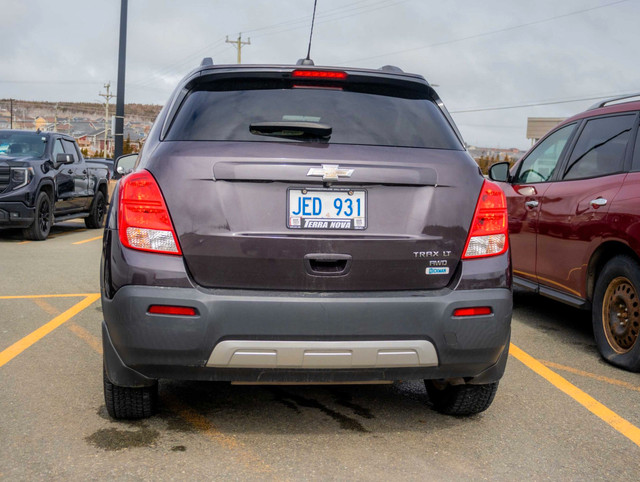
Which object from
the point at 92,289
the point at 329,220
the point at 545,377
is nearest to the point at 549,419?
the point at 545,377

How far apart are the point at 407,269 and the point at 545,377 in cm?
207

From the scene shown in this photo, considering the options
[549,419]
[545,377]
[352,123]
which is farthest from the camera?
[545,377]

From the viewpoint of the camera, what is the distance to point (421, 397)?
14.1 feet

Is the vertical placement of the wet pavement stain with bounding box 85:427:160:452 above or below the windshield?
below

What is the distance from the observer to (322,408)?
13.1ft

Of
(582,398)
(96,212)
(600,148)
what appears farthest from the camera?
(96,212)

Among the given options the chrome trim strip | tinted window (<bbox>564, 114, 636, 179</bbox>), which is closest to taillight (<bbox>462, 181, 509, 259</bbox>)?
the chrome trim strip

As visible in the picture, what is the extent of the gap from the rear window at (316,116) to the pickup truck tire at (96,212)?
12651mm

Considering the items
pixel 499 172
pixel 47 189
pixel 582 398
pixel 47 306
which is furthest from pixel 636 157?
pixel 47 189

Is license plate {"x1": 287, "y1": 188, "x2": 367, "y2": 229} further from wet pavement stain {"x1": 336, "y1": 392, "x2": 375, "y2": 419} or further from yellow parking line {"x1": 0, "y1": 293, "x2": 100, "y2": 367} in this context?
yellow parking line {"x1": 0, "y1": 293, "x2": 100, "y2": 367}

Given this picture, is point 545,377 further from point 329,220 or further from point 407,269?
point 329,220

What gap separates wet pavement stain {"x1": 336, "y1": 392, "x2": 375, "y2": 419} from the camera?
12.9 ft

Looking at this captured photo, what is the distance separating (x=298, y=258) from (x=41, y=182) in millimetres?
10408

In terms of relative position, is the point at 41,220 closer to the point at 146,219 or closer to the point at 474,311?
the point at 146,219
